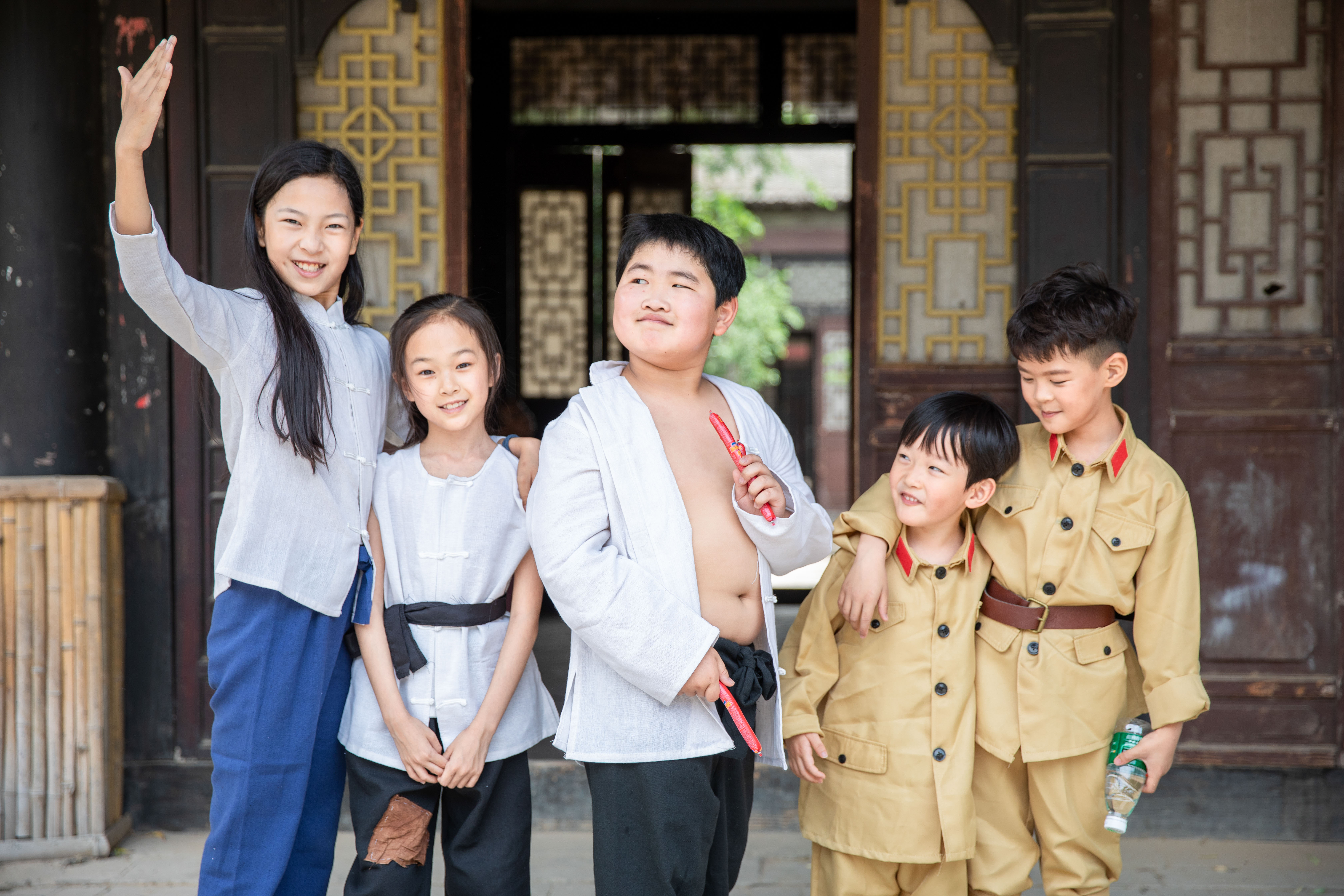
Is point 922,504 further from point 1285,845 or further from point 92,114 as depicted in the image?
point 92,114

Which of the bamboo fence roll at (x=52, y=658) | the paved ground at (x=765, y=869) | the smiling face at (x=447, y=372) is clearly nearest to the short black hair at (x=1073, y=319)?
the smiling face at (x=447, y=372)

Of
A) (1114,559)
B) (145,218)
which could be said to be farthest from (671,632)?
(145,218)

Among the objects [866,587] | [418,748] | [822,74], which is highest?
[822,74]

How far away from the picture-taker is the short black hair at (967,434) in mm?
2326

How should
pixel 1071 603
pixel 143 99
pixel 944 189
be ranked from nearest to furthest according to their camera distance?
pixel 143 99 < pixel 1071 603 < pixel 944 189

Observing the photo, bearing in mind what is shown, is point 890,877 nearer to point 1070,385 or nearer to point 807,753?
point 807,753

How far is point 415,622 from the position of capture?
2244 mm

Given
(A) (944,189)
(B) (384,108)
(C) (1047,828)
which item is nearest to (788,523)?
(C) (1047,828)

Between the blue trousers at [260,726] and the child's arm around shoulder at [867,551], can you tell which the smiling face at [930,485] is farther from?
the blue trousers at [260,726]

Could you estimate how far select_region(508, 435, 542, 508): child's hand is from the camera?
7.59 ft

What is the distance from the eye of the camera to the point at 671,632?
200 centimetres

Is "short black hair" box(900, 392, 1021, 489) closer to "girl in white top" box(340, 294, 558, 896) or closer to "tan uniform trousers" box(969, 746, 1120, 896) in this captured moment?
"tan uniform trousers" box(969, 746, 1120, 896)

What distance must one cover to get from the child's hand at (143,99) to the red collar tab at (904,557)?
5.42 feet

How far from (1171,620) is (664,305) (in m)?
1.26
